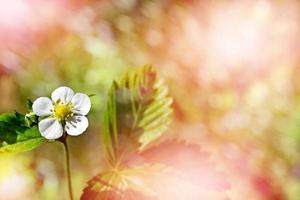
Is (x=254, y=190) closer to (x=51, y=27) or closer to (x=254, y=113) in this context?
(x=254, y=113)

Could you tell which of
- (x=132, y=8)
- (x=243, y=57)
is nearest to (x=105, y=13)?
(x=132, y=8)

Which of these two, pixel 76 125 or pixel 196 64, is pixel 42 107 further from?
pixel 196 64

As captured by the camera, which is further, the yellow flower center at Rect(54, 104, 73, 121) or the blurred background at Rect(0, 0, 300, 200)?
the blurred background at Rect(0, 0, 300, 200)

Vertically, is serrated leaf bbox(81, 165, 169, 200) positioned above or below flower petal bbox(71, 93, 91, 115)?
below

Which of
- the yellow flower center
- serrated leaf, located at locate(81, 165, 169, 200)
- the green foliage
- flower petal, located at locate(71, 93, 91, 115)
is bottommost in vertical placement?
serrated leaf, located at locate(81, 165, 169, 200)
